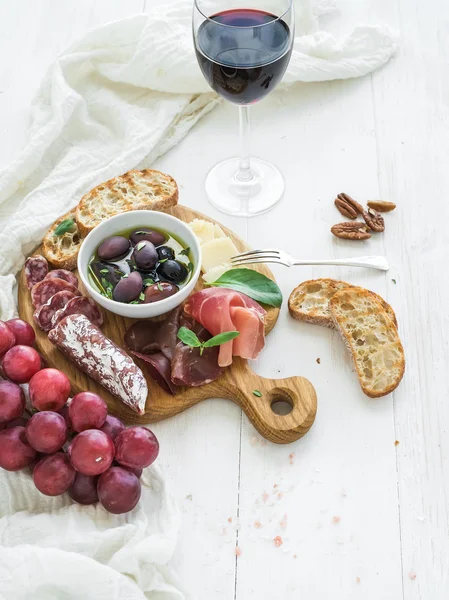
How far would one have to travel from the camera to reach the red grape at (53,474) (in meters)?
1.57

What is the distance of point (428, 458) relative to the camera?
1748 mm

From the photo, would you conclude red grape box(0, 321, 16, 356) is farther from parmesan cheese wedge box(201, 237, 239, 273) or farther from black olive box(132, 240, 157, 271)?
parmesan cheese wedge box(201, 237, 239, 273)

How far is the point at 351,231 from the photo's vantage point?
2.14 m

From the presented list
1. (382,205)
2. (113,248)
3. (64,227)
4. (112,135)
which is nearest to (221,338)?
(113,248)

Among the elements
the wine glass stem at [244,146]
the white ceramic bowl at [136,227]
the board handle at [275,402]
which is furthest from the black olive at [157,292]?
the wine glass stem at [244,146]

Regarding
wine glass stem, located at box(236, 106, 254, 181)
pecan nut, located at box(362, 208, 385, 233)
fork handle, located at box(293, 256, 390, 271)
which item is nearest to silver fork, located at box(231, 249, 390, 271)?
fork handle, located at box(293, 256, 390, 271)

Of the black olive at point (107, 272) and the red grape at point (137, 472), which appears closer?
the red grape at point (137, 472)

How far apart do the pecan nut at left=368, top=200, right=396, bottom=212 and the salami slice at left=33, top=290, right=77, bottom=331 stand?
0.88 meters

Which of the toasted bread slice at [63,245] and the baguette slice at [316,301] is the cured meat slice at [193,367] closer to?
the baguette slice at [316,301]

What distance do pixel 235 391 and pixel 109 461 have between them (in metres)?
0.36

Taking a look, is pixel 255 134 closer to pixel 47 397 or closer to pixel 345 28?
pixel 345 28

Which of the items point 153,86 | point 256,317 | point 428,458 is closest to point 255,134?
point 153,86

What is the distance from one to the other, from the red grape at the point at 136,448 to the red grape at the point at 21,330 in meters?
0.36

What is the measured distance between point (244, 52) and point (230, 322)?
2.03 ft
